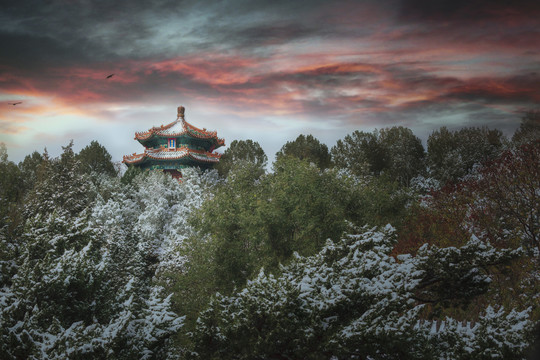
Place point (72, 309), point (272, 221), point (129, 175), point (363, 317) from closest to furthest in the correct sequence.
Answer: point (363, 317) → point (72, 309) → point (272, 221) → point (129, 175)

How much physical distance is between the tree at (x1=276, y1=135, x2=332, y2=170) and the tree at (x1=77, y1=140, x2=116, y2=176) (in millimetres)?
21416

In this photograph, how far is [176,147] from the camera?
58188 mm

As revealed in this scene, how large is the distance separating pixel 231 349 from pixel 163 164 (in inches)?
1935

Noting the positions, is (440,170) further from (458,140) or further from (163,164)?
(163,164)

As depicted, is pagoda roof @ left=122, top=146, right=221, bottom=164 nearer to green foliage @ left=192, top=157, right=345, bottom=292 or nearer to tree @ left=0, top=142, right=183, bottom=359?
green foliage @ left=192, top=157, right=345, bottom=292

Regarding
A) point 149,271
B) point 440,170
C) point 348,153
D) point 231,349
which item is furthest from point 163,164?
point 231,349

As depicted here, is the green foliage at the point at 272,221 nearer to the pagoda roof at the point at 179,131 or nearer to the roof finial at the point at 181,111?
the pagoda roof at the point at 179,131

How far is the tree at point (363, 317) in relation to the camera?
28.1 ft

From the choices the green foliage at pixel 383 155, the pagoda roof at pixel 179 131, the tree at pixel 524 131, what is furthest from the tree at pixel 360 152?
the pagoda roof at pixel 179 131

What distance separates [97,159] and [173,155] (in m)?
9.04

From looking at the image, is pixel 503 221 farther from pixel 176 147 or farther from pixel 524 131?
pixel 176 147

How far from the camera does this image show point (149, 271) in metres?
30.8

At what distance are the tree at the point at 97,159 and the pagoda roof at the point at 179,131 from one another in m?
6.30

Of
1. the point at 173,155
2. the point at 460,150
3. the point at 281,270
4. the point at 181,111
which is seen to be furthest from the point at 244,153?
the point at 281,270
